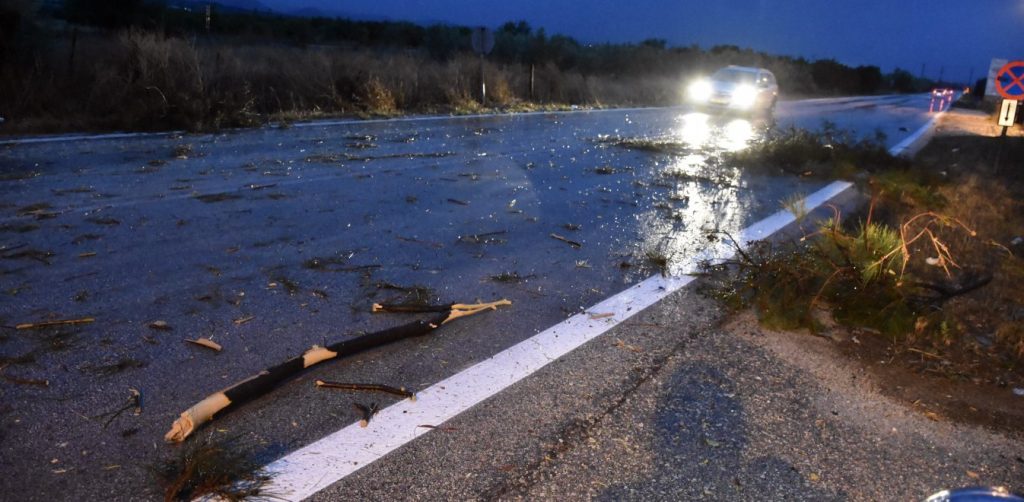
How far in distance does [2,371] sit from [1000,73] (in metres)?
12.6

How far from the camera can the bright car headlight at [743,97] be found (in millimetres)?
23297

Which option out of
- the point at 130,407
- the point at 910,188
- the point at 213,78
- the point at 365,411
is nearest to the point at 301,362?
the point at 365,411

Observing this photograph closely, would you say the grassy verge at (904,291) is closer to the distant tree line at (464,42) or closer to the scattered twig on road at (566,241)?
the scattered twig on road at (566,241)

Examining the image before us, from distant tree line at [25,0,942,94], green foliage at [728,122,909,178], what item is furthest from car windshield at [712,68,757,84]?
green foliage at [728,122,909,178]

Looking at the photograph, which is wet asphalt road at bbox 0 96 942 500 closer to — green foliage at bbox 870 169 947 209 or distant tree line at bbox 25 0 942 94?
green foliage at bbox 870 169 947 209

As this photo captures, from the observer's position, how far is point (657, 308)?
4.47 metres

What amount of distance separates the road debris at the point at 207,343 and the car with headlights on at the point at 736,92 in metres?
22.3

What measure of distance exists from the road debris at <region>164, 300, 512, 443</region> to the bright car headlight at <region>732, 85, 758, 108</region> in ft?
69.0

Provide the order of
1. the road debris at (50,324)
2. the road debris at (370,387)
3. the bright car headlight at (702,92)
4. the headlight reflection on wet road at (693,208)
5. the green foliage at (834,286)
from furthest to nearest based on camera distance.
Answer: the bright car headlight at (702,92)
the headlight reflection on wet road at (693,208)
the green foliage at (834,286)
the road debris at (50,324)
the road debris at (370,387)

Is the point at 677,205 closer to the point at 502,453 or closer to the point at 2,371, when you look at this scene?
the point at 502,453

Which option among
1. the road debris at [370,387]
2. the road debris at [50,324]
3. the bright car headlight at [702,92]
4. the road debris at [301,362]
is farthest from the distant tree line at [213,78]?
the road debris at [370,387]

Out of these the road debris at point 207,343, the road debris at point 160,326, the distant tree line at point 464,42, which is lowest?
the road debris at point 207,343

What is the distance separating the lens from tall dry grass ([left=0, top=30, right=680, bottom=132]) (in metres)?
11.4

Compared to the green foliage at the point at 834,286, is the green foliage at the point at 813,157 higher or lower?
higher
